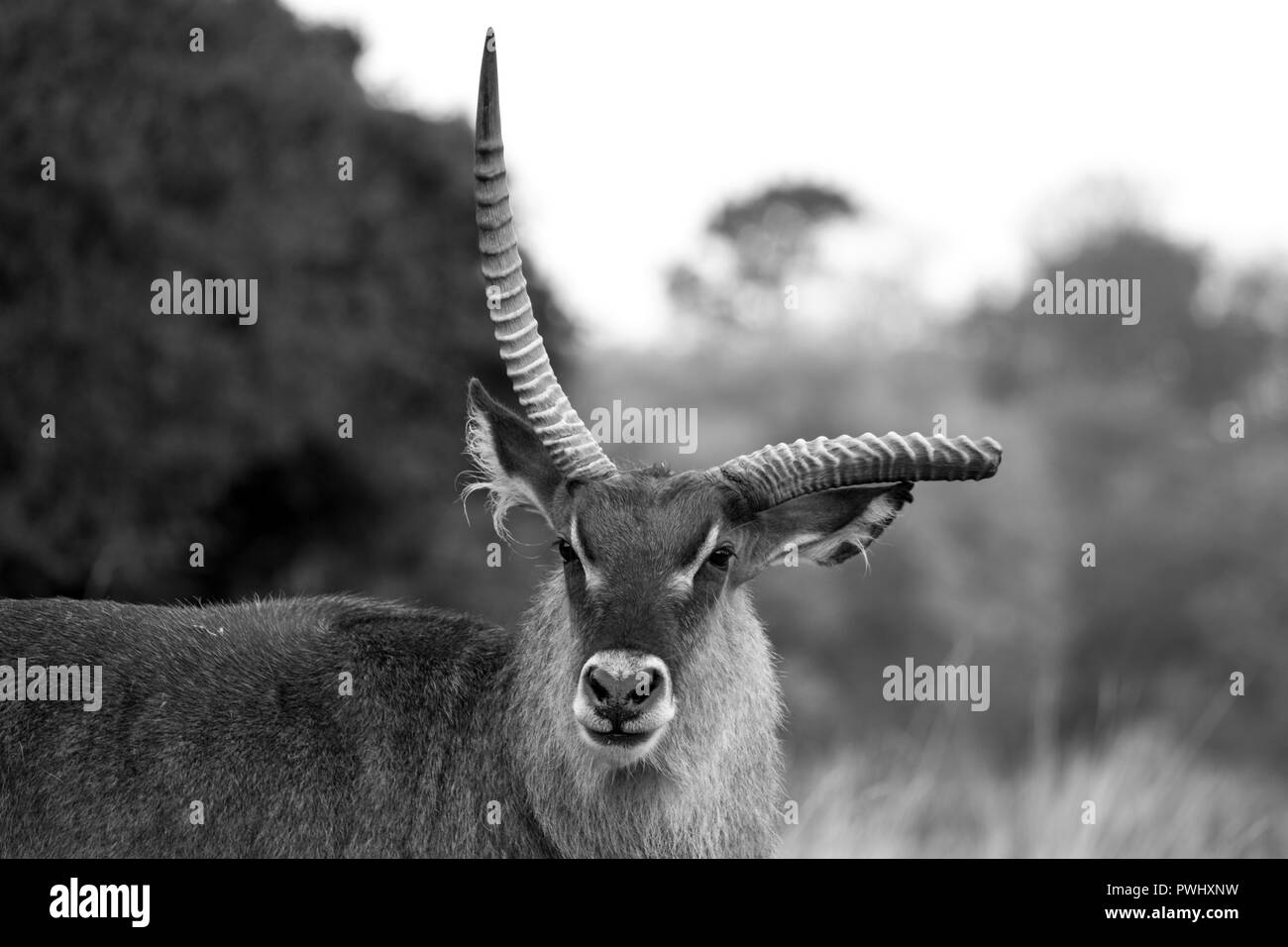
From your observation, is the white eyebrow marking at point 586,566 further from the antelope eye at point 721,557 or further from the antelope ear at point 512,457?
the antelope eye at point 721,557

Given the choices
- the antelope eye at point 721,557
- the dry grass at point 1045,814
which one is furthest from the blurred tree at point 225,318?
the antelope eye at point 721,557

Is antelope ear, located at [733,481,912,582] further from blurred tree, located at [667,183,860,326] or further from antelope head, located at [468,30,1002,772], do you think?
blurred tree, located at [667,183,860,326]

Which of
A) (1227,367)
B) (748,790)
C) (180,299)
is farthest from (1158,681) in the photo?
(748,790)

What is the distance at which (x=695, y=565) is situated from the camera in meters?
7.91

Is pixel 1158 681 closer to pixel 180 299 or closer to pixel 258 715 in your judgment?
pixel 180 299

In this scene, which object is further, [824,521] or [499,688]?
[824,521]

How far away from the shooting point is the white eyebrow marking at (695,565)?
781 centimetres

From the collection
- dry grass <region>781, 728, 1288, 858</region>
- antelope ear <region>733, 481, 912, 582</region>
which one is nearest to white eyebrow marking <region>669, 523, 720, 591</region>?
antelope ear <region>733, 481, 912, 582</region>

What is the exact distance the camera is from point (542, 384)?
27.4 ft

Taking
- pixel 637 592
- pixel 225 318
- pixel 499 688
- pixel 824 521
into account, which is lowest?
pixel 499 688

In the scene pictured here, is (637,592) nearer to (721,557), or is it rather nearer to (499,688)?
(721,557)

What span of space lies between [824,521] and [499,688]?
1.93 meters

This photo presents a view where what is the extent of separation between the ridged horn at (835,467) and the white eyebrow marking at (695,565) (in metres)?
0.35

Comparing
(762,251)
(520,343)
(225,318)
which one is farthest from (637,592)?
(762,251)
